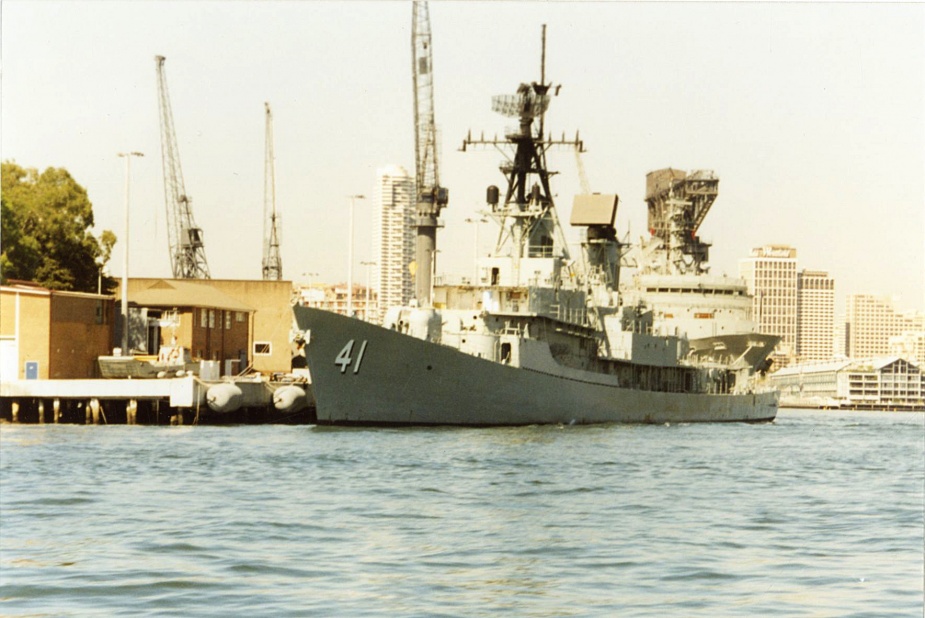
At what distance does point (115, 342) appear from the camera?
188 feet

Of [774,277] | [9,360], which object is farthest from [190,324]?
[774,277]

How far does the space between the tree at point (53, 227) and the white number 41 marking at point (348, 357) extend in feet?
83.7

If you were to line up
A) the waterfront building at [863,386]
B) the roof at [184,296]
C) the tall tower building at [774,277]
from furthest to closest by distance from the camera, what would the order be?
the tall tower building at [774,277] → the waterfront building at [863,386] → the roof at [184,296]

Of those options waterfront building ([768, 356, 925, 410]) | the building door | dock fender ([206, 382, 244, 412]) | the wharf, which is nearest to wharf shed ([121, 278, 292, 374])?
the building door

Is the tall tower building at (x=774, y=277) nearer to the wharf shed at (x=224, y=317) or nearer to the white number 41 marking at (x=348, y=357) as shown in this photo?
the wharf shed at (x=224, y=317)

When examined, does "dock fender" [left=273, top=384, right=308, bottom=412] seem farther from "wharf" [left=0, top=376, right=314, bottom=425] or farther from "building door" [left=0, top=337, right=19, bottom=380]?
"building door" [left=0, top=337, right=19, bottom=380]

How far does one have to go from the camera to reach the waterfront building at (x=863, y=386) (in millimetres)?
165750

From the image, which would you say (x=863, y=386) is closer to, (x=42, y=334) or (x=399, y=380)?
(x=42, y=334)

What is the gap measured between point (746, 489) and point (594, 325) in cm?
2769

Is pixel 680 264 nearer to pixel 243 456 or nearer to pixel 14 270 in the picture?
pixel 14 270

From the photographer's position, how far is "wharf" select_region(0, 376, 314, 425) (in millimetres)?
47844

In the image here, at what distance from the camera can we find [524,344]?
46.6 meters

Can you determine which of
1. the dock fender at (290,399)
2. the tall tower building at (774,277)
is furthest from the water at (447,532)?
the tall tower building at (774,277)

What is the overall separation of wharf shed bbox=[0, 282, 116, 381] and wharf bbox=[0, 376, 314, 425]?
211 centimetres
